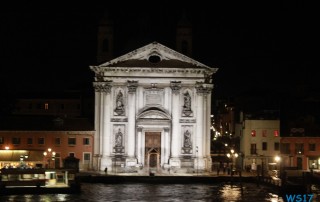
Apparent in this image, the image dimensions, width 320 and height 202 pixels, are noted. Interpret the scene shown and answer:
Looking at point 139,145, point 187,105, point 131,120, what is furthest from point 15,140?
point 187,105

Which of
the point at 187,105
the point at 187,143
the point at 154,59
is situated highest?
the point at 154,59

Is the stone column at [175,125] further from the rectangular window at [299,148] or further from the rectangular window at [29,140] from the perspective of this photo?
the rectangular window at [29,140]

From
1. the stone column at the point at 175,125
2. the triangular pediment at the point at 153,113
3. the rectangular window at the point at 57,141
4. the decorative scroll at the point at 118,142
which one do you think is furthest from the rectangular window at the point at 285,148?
the rectangular window at the point at 57,141

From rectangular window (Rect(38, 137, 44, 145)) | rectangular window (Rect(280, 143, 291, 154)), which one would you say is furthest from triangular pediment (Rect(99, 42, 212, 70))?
rectangular window (Rect(280, 143, 291, 154))

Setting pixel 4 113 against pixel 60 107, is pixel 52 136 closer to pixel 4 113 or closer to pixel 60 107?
pixel 4 113

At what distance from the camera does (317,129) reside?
7712 cm

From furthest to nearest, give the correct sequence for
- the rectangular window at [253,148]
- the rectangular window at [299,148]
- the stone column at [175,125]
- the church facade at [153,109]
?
the rectangular window at [253,148] < the rectangular window at [299,148] < the stone column at [175,125] < the church facade at [153,109]

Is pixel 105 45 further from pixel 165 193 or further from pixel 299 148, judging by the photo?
pixel 165 193

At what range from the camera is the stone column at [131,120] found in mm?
72500

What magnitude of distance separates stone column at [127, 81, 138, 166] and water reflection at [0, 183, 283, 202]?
28.8 feet

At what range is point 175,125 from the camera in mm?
73000

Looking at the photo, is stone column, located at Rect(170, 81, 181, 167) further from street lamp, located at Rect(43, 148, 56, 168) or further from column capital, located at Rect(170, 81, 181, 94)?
street lamp, located at Rect(43, 148, 56, 168)

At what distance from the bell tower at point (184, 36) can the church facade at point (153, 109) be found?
4175mm

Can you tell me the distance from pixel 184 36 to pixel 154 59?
5.50 metres
